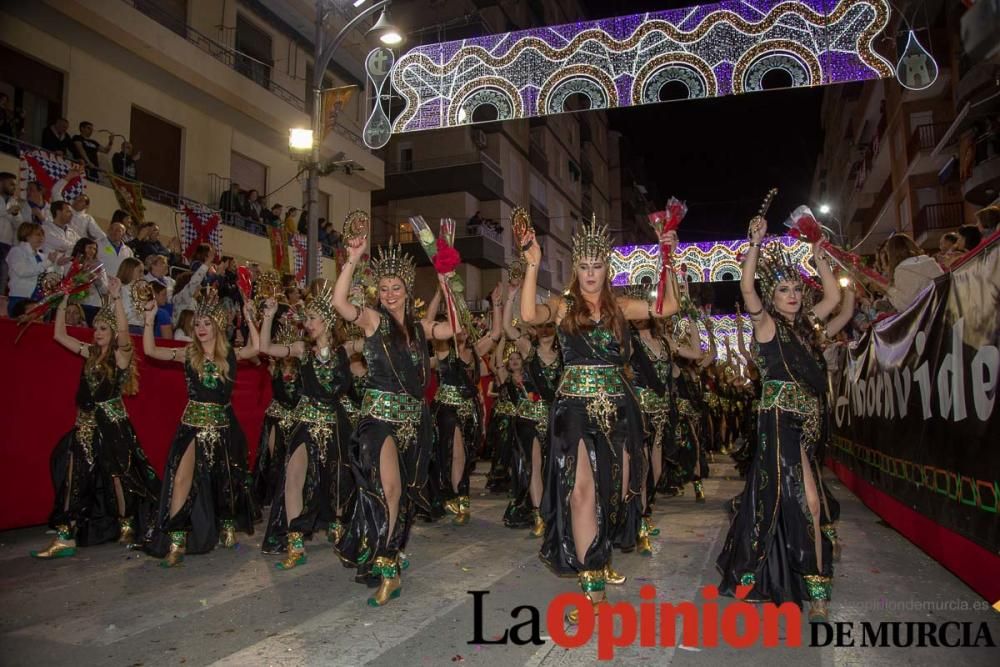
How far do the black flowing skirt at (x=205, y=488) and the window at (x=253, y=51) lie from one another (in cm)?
1422

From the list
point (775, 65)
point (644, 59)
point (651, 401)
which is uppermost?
point (644, 59)

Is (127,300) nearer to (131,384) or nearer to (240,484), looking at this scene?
(131,384)

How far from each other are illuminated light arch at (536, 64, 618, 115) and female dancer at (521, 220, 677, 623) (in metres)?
4.67

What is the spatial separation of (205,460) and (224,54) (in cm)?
1458

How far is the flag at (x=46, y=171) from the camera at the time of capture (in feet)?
32.9

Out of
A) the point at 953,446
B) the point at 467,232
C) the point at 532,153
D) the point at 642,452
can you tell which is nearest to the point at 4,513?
the point at 642,452

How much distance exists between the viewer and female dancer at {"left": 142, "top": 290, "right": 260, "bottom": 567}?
573 centimetres

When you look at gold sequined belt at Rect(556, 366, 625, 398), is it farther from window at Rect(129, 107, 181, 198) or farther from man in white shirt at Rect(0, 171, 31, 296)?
window at Rect(129, 107, 181, 198)

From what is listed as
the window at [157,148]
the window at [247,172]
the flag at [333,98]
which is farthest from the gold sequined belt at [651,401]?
the window at [247,172]

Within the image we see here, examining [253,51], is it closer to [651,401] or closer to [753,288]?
[651,401]

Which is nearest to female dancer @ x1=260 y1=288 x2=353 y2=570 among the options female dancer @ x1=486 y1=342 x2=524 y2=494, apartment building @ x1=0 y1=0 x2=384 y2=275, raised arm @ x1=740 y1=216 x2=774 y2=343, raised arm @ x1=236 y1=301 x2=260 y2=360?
raised arm @ x1=236 y1=301 x2=260 y2=360

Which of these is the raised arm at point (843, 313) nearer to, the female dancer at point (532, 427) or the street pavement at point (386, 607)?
the street pavement at point (386, 607)

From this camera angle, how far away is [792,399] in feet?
14.5

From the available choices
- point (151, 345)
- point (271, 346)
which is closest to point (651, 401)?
point (271, 346)
